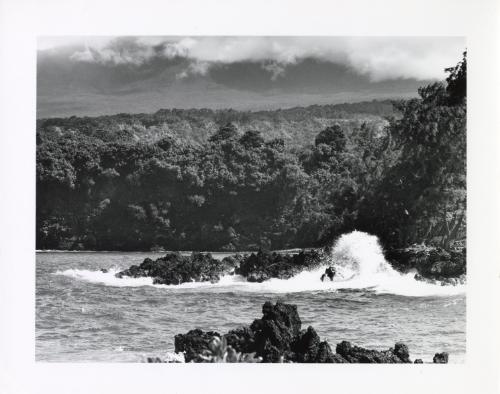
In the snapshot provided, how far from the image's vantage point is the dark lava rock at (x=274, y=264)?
18.2 ft

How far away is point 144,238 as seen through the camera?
562 cm

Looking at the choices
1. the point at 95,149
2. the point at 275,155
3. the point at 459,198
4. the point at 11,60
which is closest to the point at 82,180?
the point at 95,149

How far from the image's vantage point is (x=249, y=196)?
5613 millimetres

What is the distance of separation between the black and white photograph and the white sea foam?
0.05ft

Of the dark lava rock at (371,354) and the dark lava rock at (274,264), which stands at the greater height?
the dark lava rock at (274,264)

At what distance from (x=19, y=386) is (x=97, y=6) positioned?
9.01 ft

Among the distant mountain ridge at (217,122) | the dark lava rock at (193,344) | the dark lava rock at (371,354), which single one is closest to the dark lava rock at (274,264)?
the dark lava rock at (193,344)

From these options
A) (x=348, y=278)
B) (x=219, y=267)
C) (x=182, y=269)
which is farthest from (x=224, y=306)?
(x=348, y=278)

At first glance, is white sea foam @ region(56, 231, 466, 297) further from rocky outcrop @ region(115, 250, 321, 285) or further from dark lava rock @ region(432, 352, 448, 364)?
dark lava rock @ region(432, 352, 448, 364)

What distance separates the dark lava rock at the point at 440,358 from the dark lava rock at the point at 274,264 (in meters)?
1.05

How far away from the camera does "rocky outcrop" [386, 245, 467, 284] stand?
5461 millimetres

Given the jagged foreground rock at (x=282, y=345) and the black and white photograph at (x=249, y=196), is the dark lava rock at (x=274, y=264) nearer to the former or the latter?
the black and white photograph at (x=249, y=196)

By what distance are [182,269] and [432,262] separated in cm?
182

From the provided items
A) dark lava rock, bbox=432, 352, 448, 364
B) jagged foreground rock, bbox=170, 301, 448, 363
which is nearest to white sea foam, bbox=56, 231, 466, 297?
jagged foreground rock, bbox=170, 301, 448, 363
